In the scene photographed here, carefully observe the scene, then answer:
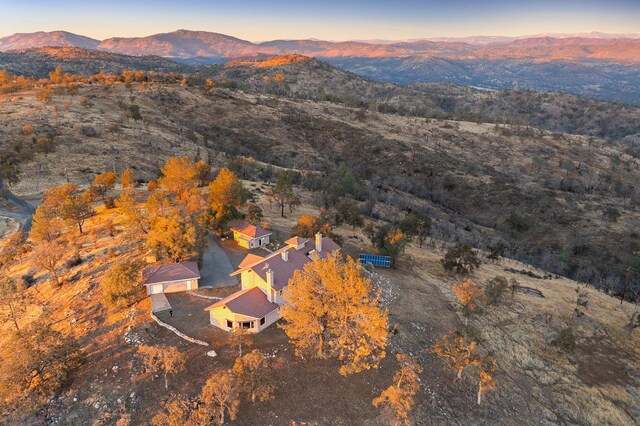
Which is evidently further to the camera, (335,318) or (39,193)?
(39,193)

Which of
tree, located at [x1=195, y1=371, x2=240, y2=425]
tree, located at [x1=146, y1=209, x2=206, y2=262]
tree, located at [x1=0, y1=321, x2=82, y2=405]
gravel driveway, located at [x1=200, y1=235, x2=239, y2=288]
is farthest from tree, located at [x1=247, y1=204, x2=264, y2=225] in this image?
tree, located at [x1=195, y1=371, x2=240, y2=425]

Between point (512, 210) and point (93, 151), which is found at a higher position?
point (93, 151)

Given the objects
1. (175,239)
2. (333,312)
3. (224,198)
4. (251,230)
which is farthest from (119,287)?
(224,198)

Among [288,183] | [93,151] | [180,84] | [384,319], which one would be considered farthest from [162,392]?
[180,84]

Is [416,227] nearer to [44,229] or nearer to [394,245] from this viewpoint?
[394,245]

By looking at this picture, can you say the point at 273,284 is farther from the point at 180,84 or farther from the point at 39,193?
the point at 180,84

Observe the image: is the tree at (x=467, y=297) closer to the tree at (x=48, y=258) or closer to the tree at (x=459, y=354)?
the tree at (x=459, y=354)
